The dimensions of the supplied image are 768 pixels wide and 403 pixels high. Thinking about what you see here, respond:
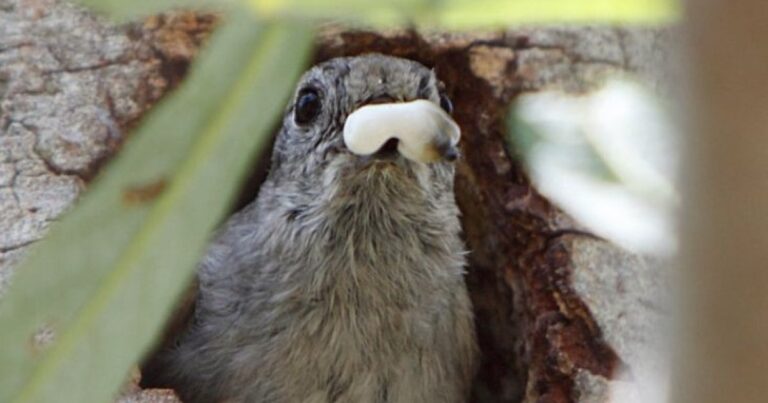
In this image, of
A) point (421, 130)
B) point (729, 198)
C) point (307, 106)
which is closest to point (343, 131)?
point (307, 106)

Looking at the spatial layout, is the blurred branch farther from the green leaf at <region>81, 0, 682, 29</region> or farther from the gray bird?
the gray bird

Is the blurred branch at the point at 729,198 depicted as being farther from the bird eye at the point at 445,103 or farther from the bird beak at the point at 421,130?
the bird eye at the point at 445,103

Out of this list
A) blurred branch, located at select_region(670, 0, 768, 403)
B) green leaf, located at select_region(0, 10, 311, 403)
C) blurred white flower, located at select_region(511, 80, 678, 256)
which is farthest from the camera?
blurred white flower, located at select_region(511, 80, 678, 256)

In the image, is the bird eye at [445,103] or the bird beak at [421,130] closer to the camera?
the bird beak at [421,130]

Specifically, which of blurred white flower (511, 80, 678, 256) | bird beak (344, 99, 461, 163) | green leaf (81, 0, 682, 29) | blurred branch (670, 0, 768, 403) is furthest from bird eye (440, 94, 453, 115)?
blurred branch (670, 0, 768, 403)

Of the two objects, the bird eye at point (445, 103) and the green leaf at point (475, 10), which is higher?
the green leaf at point (475, 10)

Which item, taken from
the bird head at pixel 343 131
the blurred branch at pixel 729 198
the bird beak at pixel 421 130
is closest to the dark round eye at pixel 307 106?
the bird head at pixel 343 131
